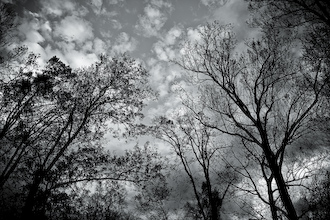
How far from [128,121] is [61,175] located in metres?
4.94

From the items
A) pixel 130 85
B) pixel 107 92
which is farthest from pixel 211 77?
pixel 107 92

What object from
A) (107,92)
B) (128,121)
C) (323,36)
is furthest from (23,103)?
(323,36)

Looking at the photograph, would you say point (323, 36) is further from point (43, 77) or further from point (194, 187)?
point (43, 77)

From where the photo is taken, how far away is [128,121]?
11.5 meters

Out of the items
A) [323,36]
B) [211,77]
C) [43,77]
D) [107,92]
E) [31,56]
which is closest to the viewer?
[323,36]

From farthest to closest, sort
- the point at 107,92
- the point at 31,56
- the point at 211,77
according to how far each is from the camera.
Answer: the point at 107,92 → the point at 31,56 → the point at 211,77

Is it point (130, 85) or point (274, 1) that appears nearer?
point (274, 1)

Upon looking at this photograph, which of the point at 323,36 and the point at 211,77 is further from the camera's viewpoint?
the point at 211,77

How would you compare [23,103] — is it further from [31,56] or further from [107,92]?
[107,92]

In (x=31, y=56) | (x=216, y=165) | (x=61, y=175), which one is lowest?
(x=61, y=175)

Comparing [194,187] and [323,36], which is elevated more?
[323,36]

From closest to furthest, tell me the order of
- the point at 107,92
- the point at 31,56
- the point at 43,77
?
1. the point at 31,56
2. the point at 43,77
3. the point at 107,92

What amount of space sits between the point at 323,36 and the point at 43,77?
13816mm

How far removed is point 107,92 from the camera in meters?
11.7
